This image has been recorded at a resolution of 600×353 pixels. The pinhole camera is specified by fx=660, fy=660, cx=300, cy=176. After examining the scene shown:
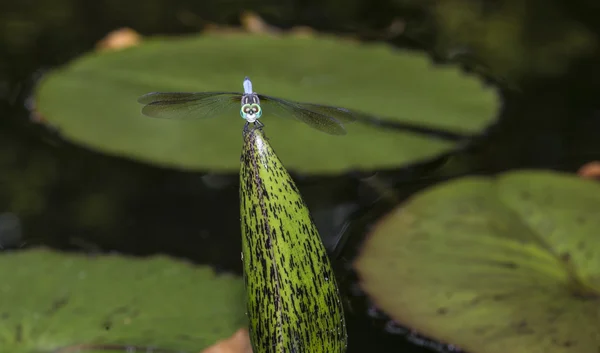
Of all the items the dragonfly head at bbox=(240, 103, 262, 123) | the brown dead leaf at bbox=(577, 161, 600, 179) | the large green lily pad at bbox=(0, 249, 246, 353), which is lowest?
the large green lily pad at bbox=(0, 249, 246, 353)

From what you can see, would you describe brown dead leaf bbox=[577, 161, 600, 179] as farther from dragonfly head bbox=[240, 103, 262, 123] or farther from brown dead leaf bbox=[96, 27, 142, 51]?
brown dead leaf bbox=[96, 27, 142, 51]

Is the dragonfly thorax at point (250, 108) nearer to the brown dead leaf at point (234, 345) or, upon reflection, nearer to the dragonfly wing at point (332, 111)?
the dragonfly wing at point (332, 111)

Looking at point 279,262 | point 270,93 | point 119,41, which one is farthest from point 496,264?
point 119,41

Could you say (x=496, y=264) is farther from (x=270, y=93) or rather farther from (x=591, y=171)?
(x=270, y=93)

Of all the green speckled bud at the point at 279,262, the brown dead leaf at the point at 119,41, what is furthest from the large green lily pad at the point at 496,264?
the brown dead leaf at the point at 119,41

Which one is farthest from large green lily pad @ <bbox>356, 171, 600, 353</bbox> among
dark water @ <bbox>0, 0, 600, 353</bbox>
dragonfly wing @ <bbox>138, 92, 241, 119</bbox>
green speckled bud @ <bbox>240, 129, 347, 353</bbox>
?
dragonfly wing @ <bbox>138, 92, 241, 119</bbox>

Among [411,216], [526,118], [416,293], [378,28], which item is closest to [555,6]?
[378,28]

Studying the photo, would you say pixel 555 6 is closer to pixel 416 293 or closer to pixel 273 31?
pixel 273 31
